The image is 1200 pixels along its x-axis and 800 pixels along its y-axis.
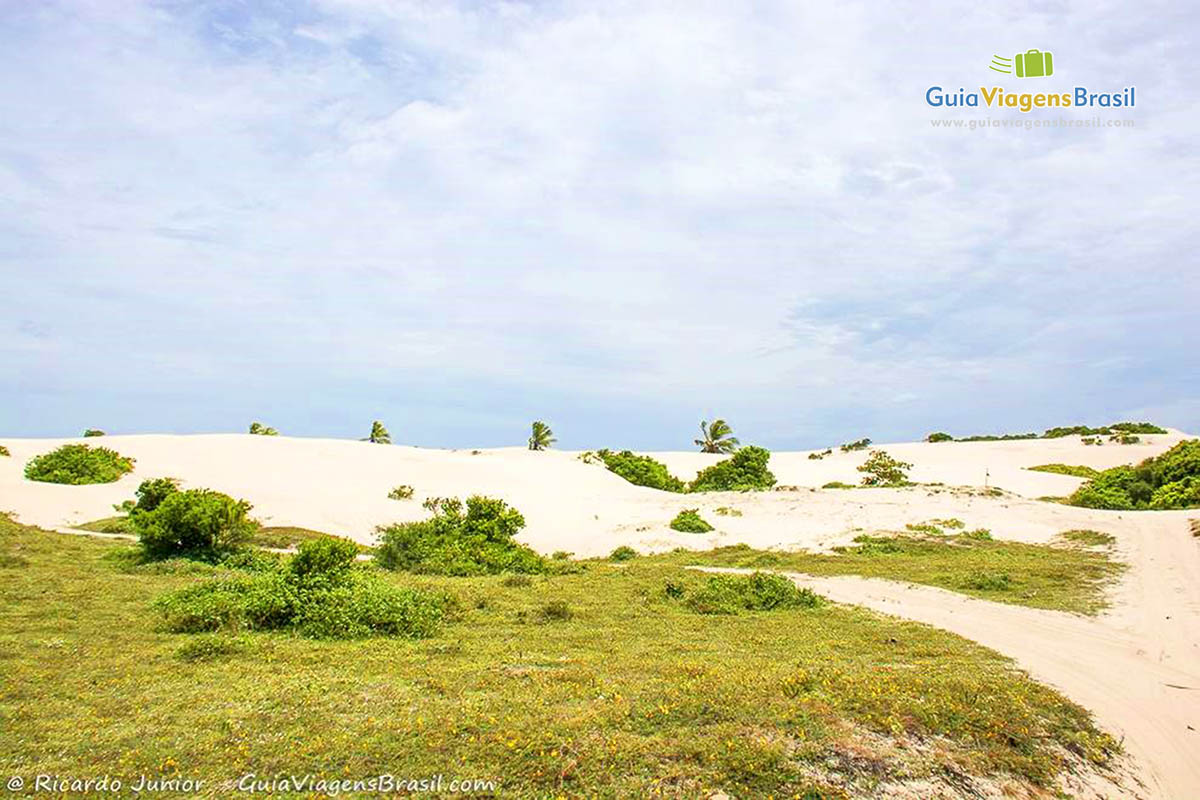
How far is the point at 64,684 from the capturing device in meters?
8.31

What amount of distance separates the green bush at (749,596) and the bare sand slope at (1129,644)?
5.23 ft

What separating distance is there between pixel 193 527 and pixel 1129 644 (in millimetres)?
21948

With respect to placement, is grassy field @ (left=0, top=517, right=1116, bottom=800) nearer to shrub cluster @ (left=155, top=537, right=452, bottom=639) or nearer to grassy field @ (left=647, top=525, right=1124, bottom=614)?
shrub cluster @ (left=155, top=537, right=452, bottom=639)

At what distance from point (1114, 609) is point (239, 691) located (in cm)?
1625

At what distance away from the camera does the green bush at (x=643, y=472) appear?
5125 cm

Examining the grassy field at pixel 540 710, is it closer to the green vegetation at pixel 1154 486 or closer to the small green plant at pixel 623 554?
the small green plant at pixel 623 554

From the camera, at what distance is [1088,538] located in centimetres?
2608

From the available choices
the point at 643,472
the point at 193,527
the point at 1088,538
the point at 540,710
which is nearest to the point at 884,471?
the point at 643,472

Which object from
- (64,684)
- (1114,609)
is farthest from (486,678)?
(1114,609)

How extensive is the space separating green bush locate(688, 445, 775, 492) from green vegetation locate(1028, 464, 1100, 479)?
2191 cm

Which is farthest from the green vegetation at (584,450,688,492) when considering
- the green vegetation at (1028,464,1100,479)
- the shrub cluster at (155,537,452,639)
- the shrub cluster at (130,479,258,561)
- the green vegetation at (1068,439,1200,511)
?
the shrub cluster at (155,537,452,639)

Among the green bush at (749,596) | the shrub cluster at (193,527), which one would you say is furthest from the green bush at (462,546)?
the green bush at (749,596)

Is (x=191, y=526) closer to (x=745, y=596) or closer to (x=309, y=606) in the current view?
(x=309, y=606)

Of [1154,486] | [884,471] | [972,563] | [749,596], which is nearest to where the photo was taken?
[749,596]
